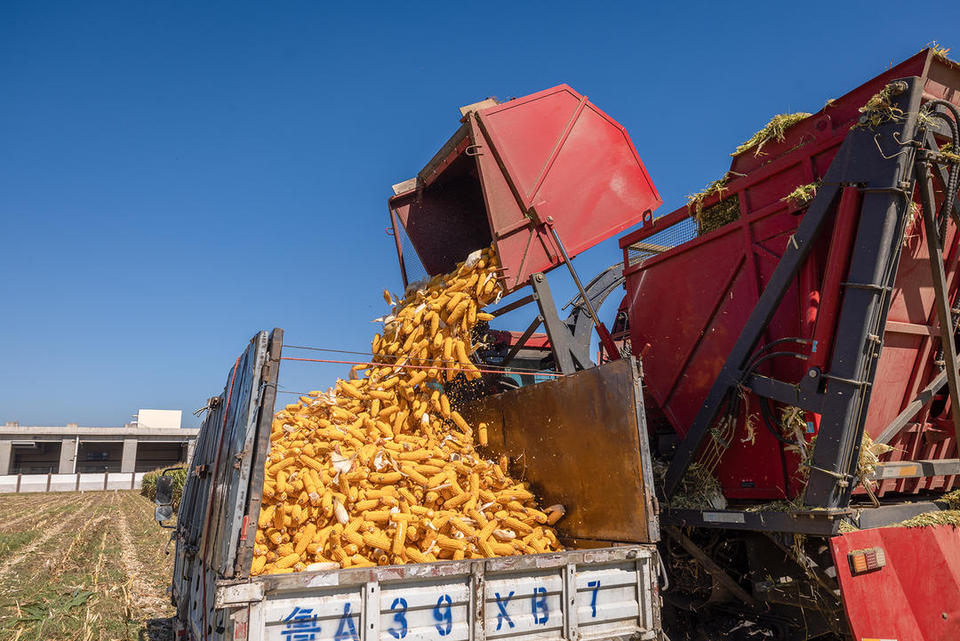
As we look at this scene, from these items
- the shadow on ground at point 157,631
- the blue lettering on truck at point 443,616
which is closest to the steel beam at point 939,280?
the blue lettering on truck at point 443,616

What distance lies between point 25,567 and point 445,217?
889 centimetres

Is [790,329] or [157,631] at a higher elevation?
[790,329]

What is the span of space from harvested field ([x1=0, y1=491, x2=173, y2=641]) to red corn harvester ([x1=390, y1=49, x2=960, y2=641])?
5.20m

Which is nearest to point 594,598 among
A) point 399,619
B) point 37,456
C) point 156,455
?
point 399,619

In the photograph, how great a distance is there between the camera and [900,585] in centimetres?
380

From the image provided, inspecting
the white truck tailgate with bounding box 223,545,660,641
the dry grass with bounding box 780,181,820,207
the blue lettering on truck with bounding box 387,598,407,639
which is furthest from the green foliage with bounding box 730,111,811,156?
the blue lettering on truck with bounding box 387,598,407,639

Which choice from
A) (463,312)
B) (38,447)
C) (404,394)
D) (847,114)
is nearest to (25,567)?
(404,394)

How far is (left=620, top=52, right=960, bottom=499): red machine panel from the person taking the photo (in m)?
4.15

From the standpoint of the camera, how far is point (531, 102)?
5594mm

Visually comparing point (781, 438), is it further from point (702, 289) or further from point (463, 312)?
point (463, 312)

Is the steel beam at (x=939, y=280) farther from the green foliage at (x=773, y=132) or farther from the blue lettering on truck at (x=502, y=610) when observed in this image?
the blue lettering on truck at (x=502, y=610)

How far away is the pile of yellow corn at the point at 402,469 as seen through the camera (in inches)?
143

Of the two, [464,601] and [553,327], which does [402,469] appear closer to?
[464,601]

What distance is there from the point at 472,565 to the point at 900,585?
8.76ft
